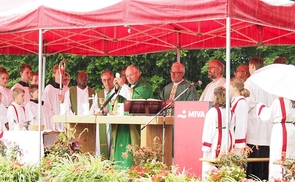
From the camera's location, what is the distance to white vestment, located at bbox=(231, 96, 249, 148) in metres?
11.2

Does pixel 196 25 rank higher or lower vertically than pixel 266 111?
higher

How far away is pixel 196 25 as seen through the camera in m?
14.9

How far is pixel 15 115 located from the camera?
14.5 meters

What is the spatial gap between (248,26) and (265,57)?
8.16 m

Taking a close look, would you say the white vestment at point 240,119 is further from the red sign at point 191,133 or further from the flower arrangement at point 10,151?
the flower arrangement at point 10,151

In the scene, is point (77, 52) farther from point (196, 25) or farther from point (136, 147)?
point (136, 147)

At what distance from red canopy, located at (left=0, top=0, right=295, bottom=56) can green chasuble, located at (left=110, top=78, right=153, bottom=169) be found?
1.06 meters

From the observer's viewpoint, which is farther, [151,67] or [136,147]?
[151,67]

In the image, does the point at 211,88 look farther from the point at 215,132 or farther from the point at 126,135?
the point at 215,132

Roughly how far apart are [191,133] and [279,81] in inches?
57.2

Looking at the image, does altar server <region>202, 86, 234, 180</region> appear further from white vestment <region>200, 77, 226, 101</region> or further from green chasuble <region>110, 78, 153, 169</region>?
white vestment <region>200, 77, 226, 101</region>

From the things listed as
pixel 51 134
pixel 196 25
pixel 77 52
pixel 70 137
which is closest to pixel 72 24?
pixel 70 137

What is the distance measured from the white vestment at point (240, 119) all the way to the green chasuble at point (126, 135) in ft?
6.41

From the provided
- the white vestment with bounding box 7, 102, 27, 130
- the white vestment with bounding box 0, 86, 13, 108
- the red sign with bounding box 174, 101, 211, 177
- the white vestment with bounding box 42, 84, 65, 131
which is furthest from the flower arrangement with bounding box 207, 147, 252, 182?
the white vestment with bounding box 0, 86, 13, 108
